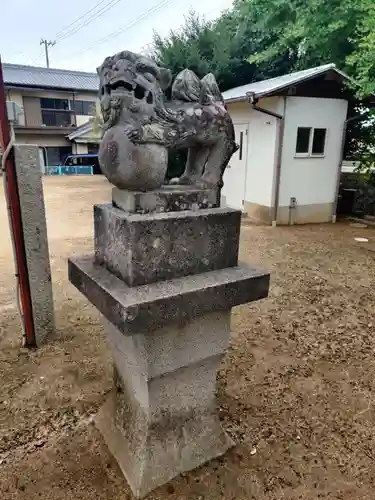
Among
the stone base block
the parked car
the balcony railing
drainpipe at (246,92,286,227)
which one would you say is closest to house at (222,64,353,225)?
drainpipe at (246,92,286,227)

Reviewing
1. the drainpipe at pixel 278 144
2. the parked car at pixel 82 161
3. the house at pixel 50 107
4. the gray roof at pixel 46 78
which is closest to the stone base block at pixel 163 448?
the drainpipe at pixel 278 144

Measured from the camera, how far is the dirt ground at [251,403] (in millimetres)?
2135

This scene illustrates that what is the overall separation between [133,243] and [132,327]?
1.26ft

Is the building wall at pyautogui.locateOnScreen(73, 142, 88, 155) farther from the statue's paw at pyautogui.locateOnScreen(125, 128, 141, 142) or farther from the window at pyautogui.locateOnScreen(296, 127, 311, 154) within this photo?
the statue's paw at pyautogui.locateOnScreen(125, 128, 141, 142)

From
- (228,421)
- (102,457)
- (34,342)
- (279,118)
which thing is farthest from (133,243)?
(279,118)

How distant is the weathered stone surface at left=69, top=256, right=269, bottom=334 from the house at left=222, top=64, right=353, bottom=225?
21.3 feet

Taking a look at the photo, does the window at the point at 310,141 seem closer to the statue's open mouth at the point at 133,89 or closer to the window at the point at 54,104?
the statue's open mouth at the point at 133,89

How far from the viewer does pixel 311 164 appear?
850cm

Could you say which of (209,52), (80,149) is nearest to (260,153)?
Result: (209,52)

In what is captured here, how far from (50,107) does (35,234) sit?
20.9 meters

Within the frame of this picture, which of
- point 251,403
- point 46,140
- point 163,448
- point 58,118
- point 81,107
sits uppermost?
point 81,107

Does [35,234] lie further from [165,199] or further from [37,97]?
[37,97]

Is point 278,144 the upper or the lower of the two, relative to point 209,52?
lower

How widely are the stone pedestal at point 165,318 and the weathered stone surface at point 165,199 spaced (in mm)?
16
